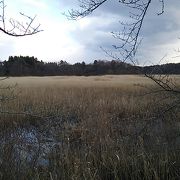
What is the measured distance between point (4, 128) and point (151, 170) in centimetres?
516

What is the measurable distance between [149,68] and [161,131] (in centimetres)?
242

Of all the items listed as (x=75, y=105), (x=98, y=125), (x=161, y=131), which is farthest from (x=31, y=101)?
(x=161, y=131)

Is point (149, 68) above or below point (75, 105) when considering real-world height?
above

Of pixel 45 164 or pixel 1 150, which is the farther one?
pixel 45 164

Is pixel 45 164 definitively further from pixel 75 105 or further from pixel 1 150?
pixel 75 105

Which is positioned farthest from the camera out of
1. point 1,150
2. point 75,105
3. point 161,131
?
point 75,105

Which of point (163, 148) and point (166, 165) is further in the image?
point (163, 148)

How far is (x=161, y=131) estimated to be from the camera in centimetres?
820

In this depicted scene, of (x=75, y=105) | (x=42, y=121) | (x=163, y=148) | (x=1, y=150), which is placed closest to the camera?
(x=1, y=150)

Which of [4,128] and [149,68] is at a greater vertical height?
[149,68]

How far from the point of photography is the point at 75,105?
13.4 meters

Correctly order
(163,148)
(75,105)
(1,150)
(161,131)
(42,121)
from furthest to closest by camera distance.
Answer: (75,105)
(42,121)
(161,131)
(163,148)
(1,150)

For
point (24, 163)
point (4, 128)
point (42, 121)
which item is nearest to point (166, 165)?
point (24, 163)

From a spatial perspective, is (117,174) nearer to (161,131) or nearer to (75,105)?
(161,131)
